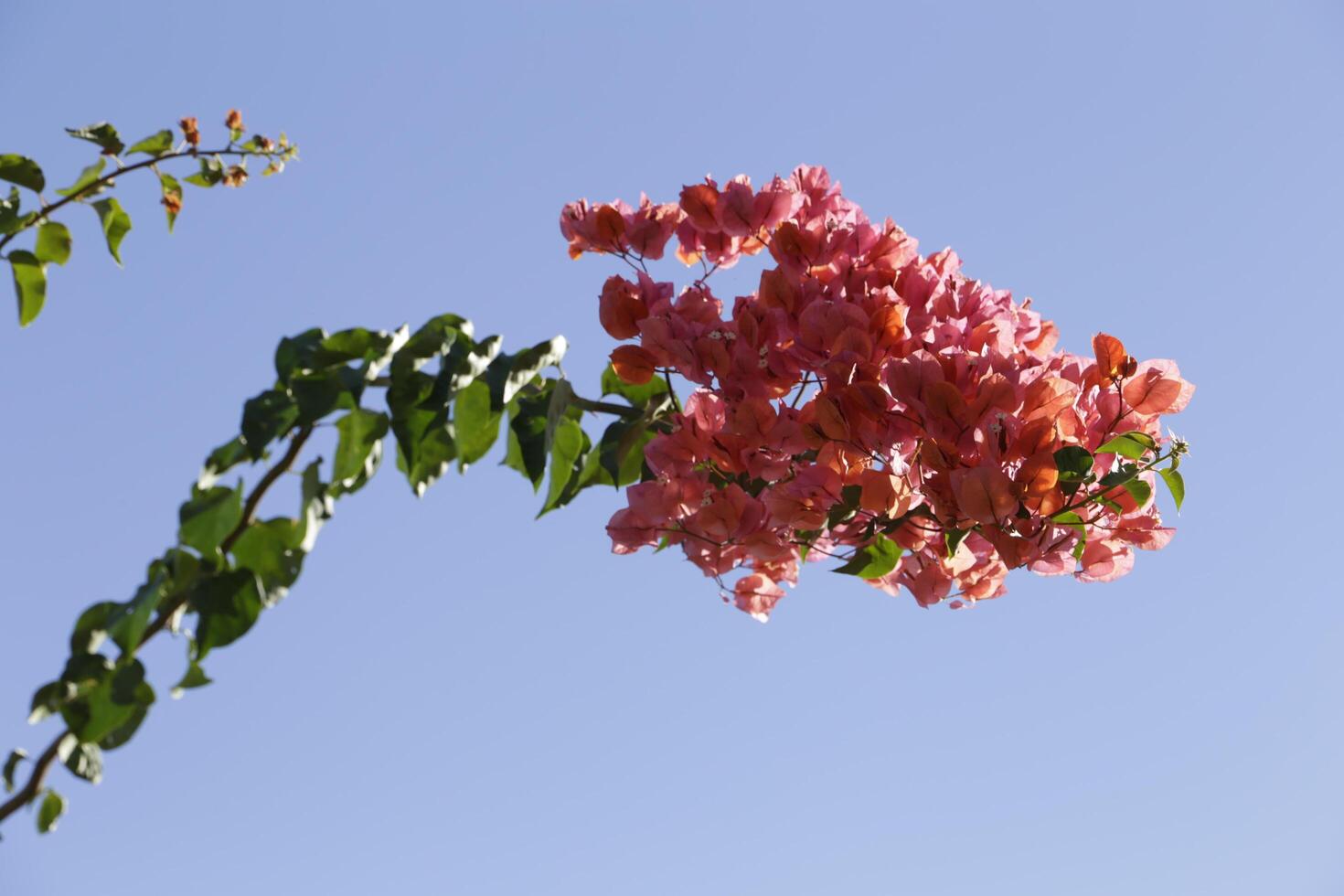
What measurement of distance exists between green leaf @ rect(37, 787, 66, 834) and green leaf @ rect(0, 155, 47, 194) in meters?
0.87

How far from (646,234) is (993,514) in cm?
42

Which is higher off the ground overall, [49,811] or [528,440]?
[528,440]

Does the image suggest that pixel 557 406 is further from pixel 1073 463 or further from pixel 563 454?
pixel 1073 463

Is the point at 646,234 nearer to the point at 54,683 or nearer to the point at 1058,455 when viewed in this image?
the point at 1058,455

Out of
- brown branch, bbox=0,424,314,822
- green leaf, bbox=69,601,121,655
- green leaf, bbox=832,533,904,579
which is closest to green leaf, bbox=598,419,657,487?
green leaf, bbox=832,533,904,579

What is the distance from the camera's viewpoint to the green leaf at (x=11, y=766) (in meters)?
0.65

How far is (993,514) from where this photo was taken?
859 millimetres

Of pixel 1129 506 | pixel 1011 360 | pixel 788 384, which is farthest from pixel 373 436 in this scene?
pixel 1129 506

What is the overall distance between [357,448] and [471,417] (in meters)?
0.15

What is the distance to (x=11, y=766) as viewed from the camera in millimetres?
650

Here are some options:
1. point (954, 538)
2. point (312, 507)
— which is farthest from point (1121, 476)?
point (312, 507)

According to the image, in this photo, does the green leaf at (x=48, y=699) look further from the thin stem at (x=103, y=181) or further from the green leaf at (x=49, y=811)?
the thin stem at (x=103, y=181)

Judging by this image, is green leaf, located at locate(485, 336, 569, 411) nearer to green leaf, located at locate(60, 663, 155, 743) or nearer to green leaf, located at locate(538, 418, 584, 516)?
green leaf, located at locate(538, 418, 584, 516)

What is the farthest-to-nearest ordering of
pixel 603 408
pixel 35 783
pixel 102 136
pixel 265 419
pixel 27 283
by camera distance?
pixel 102 136 → pixel 27 283 → pixel 603 408 → pixel 265 419 → pixel 35 783
